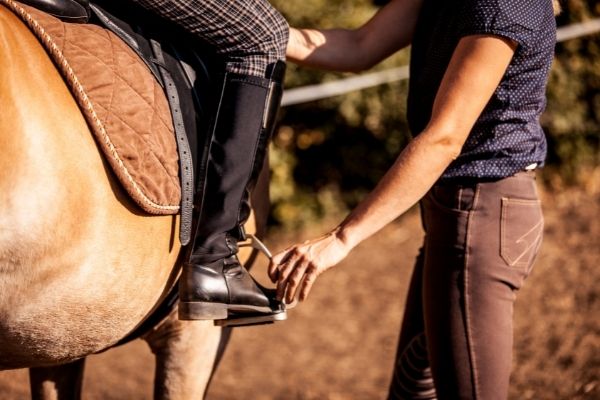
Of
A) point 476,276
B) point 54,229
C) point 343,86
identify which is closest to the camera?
point 54,229

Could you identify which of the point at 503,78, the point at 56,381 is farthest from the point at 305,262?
the point at 56,381

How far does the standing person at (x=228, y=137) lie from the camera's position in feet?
6.82

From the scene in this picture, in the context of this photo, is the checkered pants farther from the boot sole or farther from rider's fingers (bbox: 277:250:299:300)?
the boot sole

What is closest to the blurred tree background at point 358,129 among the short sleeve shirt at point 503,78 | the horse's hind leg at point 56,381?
the horse's hind leg at point 56,381

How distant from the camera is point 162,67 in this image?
2.08m

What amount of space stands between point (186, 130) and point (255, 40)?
0.31m

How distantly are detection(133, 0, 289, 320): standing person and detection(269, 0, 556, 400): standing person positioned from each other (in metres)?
0.17

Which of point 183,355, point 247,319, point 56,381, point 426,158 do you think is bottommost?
point 56,381

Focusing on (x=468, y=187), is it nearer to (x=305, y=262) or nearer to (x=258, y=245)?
(x=305, y=262)

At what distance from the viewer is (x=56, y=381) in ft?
8.55

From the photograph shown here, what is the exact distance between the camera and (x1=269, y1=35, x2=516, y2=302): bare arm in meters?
1.92

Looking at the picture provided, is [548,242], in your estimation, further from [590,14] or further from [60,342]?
[60,342]

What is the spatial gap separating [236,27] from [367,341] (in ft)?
10.7

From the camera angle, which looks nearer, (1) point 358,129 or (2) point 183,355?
(2) point 183,355
